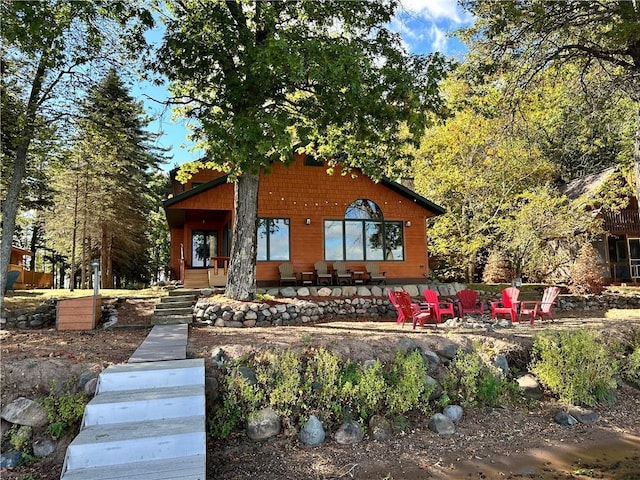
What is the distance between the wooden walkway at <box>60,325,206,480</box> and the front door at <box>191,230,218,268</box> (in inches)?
436

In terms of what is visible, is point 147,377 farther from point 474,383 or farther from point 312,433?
point 474,383

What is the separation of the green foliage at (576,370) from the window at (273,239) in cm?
847

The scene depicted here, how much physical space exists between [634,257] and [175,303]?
22615mm

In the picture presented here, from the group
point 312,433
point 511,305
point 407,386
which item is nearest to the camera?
point 312,433

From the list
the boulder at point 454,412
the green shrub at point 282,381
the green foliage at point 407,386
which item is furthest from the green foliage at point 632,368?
the green shrub at point 282,381

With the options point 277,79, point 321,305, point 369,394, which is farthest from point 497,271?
point 369,394

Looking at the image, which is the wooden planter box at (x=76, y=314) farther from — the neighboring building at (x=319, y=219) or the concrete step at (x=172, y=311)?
the neighboring building at (x=319, y=219)

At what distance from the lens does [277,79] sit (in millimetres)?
8750

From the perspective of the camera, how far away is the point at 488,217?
17.7 metres

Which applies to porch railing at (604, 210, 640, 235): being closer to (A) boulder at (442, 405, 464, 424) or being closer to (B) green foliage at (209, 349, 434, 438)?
(A) boulder at (442, 405, 464, 424)

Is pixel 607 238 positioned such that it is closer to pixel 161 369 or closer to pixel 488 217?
pixel 488 217

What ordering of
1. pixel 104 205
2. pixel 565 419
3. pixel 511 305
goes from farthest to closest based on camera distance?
pixel 104 205 → pixel 511 305 → pixel 565 419

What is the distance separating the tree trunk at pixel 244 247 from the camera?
9656mm

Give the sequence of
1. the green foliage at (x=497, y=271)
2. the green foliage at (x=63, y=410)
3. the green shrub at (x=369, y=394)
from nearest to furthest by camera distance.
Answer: the green foliage at (x=63, y=410) → the green shrub at (x=369, y=394) → the green foliage at (x=497, y=271)
